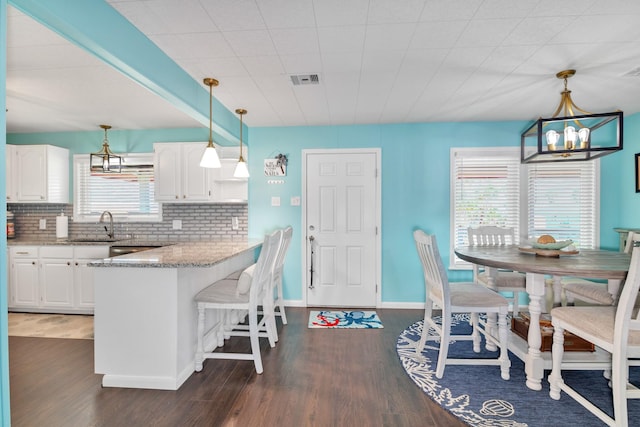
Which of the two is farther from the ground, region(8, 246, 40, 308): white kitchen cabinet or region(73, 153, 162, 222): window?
region(73, 153, 162, 222): window

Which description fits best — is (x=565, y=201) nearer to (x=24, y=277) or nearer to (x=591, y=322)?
(x=591, y=322)

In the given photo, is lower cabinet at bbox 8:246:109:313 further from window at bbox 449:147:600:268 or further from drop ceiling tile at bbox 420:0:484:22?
window at bbox 449:147:600:268

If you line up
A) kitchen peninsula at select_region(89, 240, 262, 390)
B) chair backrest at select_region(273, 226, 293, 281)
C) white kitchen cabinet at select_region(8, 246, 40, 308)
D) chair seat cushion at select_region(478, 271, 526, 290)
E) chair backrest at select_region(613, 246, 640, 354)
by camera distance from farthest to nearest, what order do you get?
white kitchen cabinet at select_region(8, 246, 40, 308)
chair backrest at select_region(273, 226, 293, 281)
chair seat cushion at select_region(478, 271, 526, 290)
kitchen peninsula at select_region(89, 240, 262, 390)
chair backrest at select_region(613, 246, 640, 354)

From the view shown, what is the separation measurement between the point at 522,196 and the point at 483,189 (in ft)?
1.49

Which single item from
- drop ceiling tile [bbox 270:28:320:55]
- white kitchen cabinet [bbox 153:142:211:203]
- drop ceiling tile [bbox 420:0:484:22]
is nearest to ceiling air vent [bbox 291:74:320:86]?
drop ceiling tile [bbox 270:28:320:55]

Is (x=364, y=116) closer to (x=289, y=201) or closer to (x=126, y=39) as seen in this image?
(x=289, y=201)

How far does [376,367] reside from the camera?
8.33ft

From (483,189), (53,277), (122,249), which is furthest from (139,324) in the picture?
(483,189)

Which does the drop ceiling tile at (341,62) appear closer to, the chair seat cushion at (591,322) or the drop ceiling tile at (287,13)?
the drop ceiling tile at (287,13)

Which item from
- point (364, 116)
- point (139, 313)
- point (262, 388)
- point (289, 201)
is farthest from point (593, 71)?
point (139, 313)

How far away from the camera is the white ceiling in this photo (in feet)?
6.00

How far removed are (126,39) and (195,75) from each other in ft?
2.53

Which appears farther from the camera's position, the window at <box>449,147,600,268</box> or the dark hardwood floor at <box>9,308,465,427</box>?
the window at <box>449,147,600,268</box>

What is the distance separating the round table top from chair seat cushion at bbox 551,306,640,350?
246mm
